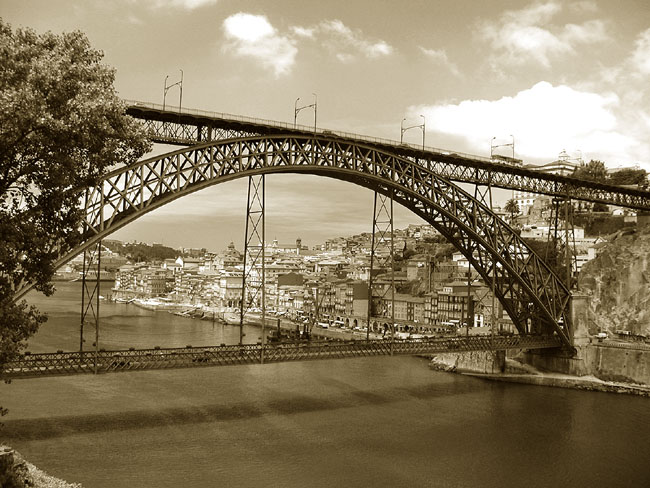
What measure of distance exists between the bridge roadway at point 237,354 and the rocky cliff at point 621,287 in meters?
11.2

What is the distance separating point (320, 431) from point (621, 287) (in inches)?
1299

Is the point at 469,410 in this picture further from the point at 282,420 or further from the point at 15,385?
the point at 15,385

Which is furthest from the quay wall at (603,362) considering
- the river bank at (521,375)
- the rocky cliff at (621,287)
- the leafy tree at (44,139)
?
the leafy tree at (44,139)

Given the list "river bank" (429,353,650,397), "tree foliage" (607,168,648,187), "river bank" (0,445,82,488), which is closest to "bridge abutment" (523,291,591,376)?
"river bank" (429,353,650,397)

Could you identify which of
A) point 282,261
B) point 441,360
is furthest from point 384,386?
point 282,261

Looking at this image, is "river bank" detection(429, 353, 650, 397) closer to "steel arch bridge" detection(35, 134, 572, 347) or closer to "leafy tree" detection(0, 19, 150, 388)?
"steel arch bridge" detection(35, 134, 572, 347)

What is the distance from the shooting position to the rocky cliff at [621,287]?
45969mm

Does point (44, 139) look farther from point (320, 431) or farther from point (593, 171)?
point (593, 171)

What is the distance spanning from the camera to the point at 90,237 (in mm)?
21828

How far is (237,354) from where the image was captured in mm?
28156

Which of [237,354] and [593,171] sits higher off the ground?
[593,171]

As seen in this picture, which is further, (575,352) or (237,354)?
(575,352)

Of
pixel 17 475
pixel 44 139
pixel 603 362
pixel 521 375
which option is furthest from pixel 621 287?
pixel 44 139

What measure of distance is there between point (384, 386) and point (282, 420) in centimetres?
1055
